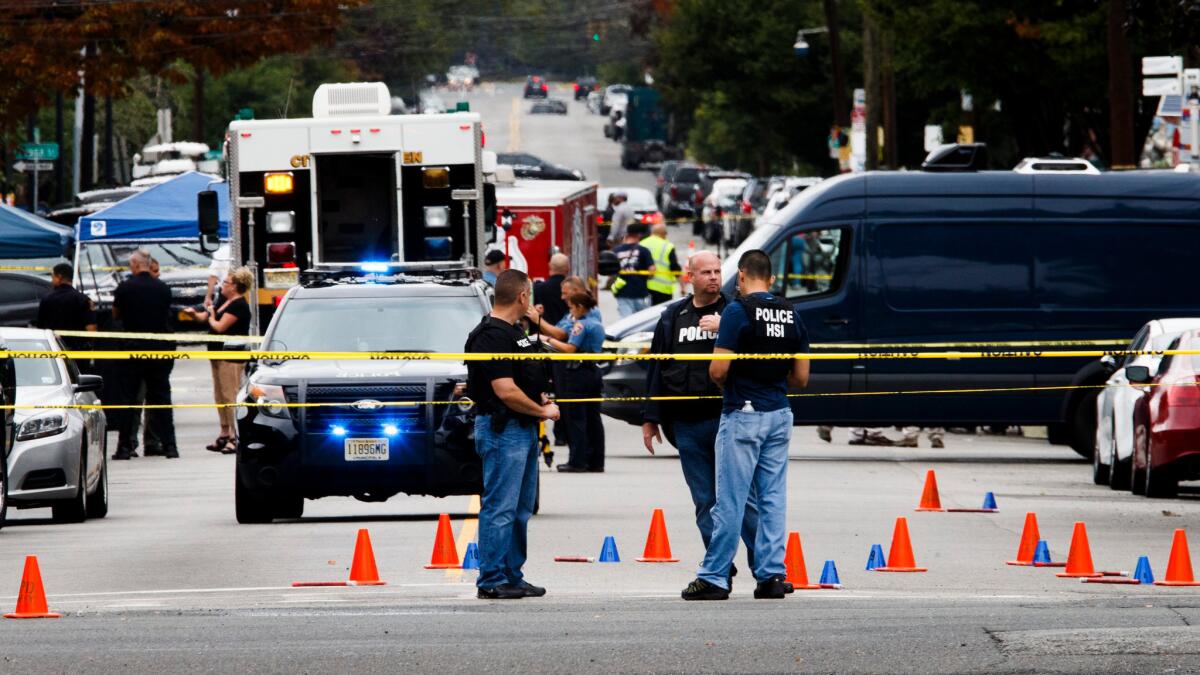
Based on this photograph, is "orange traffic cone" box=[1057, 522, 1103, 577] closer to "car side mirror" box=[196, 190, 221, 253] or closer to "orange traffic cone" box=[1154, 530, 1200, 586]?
"orange traffic cone" box=[1154, 530, 1200, 586]

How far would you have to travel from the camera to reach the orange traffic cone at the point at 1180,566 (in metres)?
11.8

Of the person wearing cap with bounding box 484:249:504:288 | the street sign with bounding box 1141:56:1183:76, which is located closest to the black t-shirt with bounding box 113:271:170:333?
the person wearing cap with bounding box 484:249:504:288

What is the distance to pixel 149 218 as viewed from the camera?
31344 mm

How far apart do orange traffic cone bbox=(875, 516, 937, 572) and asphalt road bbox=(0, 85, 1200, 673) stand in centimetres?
9

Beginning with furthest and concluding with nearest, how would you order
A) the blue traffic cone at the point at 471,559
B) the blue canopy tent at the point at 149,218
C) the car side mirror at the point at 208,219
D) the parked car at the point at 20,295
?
1. the blue canopy tent at the point at 149,218
2. the parked car at the point at 20,295
3. the car side mirror at the point at 208,219
4. the blue traffic cone at the point at 471,559

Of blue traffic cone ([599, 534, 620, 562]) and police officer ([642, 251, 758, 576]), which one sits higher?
police officer ([642, 251, 758, 576])

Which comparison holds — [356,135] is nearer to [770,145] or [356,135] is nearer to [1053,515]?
[1053,515]

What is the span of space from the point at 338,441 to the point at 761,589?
4.71m

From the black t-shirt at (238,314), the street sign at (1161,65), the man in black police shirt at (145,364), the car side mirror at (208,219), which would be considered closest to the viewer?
the black t-shirt at (238,314)

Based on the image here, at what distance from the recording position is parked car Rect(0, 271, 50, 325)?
29.6 m

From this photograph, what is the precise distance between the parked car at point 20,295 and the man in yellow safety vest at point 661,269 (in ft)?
25.2

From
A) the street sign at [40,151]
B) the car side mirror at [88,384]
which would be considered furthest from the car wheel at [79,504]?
the street sign at [40,151]

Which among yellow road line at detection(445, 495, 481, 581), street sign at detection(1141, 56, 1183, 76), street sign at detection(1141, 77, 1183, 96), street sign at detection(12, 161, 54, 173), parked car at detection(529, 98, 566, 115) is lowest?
yellow road line at detection(445, 495, 481, 581)

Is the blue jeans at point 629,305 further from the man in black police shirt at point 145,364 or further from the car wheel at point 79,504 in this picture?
the car wheel at point 79,504
